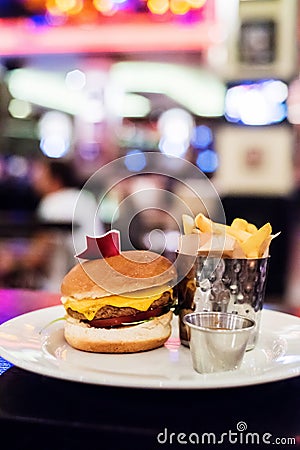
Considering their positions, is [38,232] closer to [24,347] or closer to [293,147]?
[293,147]

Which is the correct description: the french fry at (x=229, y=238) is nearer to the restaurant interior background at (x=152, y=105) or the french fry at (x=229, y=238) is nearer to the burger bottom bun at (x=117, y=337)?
the burger bottom bun at (x=117, y=337)

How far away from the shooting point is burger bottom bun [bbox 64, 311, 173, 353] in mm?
1297

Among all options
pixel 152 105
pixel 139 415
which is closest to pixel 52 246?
pixel 152 105

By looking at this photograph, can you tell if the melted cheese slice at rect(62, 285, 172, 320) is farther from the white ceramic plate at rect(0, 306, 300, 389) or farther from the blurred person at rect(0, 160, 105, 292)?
the blurred person at rect(0, 160, 105, 292)

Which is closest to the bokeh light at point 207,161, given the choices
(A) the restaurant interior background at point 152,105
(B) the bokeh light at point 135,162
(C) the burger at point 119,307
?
(A) the restaurant interior background at point 152,105

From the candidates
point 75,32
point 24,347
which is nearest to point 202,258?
point 24,347

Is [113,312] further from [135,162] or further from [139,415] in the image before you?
[135,162]

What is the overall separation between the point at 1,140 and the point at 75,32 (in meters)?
1.81

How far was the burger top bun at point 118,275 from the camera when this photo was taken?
1317mm

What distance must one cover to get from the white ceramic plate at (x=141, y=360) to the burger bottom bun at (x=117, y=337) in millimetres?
17

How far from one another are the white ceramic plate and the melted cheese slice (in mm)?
94

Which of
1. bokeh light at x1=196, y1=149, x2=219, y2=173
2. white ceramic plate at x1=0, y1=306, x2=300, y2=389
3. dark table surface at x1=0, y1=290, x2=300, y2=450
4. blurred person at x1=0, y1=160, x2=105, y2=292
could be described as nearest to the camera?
dark table surface at x1=0, y1=290, x2=300, y2=450

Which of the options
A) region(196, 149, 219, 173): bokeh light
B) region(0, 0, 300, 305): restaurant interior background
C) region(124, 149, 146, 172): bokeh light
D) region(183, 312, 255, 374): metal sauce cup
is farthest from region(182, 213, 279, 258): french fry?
region(124, 149, 146, 172): bokeh light

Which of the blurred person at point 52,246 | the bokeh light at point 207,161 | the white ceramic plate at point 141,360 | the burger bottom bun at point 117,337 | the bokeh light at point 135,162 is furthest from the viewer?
the bokeh light at point 135,162
